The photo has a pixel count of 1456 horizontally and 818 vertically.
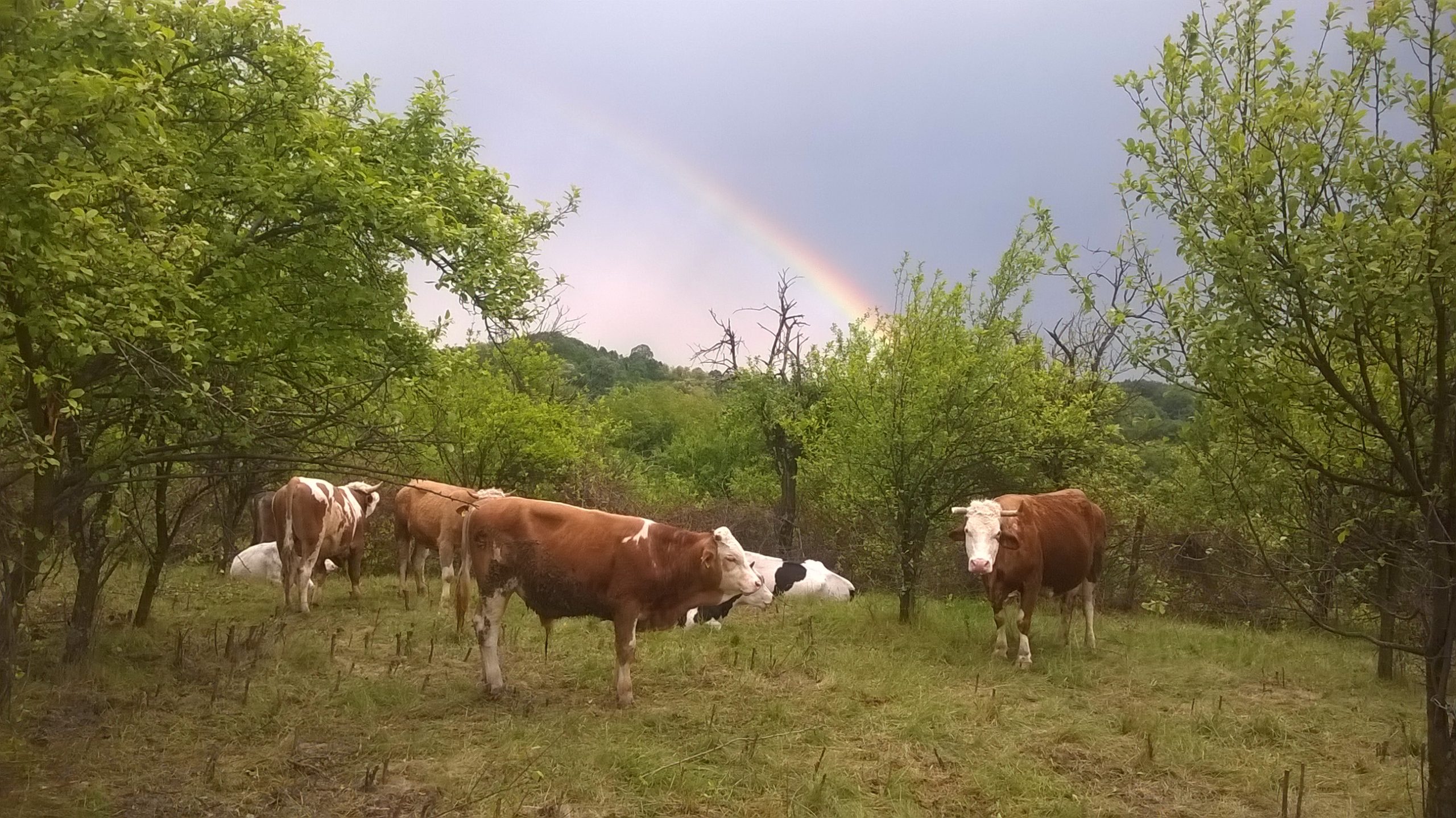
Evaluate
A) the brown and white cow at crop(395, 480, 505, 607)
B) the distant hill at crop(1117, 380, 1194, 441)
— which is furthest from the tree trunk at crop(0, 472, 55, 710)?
the distant hill at crop(1117, 380, 1194, 441)

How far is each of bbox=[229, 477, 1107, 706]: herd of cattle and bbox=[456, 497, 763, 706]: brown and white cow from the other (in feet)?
0.04

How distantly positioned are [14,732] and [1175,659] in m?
12.8

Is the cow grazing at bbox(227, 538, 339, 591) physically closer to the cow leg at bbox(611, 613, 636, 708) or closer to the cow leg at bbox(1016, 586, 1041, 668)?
the cow leg at bbox(611, 613, 636, 708)

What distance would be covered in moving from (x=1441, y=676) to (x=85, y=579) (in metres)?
11.4

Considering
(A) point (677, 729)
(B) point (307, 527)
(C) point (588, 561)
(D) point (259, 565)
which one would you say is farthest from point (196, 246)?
(D) point (259, 565)

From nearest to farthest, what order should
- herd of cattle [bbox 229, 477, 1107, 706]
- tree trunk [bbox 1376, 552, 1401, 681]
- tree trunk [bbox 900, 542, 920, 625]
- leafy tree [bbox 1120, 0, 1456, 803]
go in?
leafy tree [bbox 1120, 0, 1456, 803] < herd of cattle [bbox 229, 477, 1107, 706] < tree trunk [bbox 1376, 552, 1401, 681] < tree trunk [bbox 900, 542, 920, 625]

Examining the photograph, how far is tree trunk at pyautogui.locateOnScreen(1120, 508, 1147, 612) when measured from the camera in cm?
1870

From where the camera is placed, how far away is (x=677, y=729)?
7.81m

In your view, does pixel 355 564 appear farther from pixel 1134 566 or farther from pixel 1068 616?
pixel 1134 566

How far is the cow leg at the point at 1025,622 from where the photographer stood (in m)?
10.9

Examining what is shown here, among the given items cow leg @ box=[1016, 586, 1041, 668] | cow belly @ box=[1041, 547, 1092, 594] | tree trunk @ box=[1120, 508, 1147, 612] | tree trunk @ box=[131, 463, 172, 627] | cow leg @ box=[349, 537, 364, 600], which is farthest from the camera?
tree trunk @ box=[1120, 508, 1147, 612]

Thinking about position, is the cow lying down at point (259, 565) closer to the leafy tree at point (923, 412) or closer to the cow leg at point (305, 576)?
the cow leg at point (305, 576)

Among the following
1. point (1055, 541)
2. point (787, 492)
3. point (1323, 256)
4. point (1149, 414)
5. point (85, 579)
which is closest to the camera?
point (1323, 256)

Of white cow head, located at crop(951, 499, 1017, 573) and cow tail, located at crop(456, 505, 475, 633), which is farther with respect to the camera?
white cow head, located at crop(951, 499, 1017, 573)
